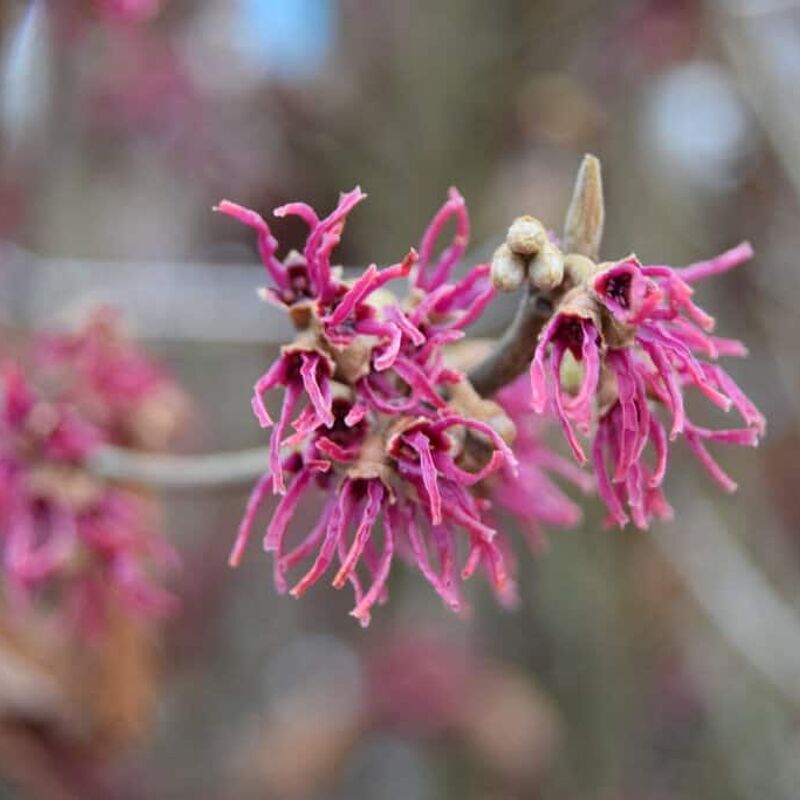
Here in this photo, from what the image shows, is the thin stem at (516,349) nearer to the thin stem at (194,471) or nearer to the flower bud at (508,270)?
the flower bud at (508,270)

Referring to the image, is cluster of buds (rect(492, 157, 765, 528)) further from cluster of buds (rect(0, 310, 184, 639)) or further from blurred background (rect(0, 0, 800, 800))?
blurred background (rect(0, 0, 800, 800))

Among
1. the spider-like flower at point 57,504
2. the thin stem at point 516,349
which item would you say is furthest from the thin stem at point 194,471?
the thin stem at point 516,349

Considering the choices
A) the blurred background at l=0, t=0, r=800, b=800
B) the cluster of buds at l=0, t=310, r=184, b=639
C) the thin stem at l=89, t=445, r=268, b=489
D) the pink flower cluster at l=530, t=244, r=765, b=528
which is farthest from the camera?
the blurred background at l=0, t=0, r=800, b=800

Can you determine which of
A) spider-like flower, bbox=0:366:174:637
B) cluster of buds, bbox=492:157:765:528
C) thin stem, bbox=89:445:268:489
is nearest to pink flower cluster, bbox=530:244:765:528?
cluster of buds, bbox=492:157:765:528

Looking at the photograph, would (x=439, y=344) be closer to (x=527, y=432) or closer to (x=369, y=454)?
(x=369, y=454)

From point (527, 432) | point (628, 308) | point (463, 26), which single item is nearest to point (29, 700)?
point (527, 432)

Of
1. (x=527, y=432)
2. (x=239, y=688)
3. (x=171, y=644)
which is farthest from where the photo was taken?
(x=239, y=688)
